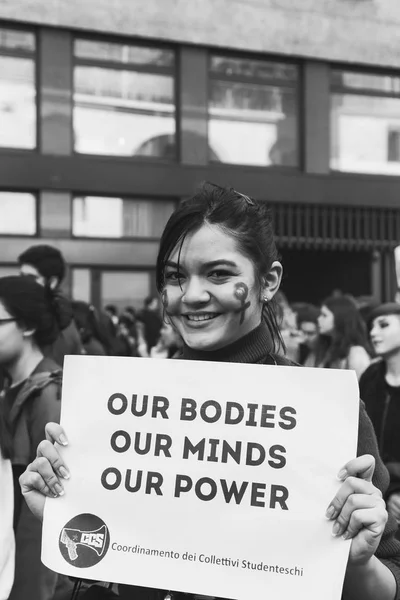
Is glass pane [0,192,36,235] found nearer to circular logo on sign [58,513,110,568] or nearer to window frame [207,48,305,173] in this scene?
window frame [207,48,305,173]

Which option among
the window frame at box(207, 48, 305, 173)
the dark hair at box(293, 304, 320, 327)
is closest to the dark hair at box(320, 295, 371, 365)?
the dark hair at box(293, 304, 320, 327)

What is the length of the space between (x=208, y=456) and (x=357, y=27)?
57.2 ft

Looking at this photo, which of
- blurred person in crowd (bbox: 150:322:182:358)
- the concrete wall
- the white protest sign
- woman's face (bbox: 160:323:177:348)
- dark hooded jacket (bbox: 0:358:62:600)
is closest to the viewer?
the white protest sign

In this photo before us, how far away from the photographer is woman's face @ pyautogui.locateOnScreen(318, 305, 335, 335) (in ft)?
22.1

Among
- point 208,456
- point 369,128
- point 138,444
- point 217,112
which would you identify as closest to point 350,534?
point 208,456

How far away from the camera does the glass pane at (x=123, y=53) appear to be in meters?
15.7

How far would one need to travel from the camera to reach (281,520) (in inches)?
69.1

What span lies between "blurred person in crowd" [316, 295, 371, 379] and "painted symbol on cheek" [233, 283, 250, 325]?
4.52 m

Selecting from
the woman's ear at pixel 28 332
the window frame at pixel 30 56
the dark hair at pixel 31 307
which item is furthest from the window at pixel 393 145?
the woman's ear at pixel 28 332

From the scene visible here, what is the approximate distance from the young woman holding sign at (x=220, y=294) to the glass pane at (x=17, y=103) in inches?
541

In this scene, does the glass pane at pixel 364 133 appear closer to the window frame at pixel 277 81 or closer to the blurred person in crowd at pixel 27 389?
the window frame at pixel 277 81

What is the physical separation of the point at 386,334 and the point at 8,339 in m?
2.61

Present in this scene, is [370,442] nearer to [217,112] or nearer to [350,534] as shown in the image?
[350,534]

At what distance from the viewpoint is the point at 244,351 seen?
76.9 inches
